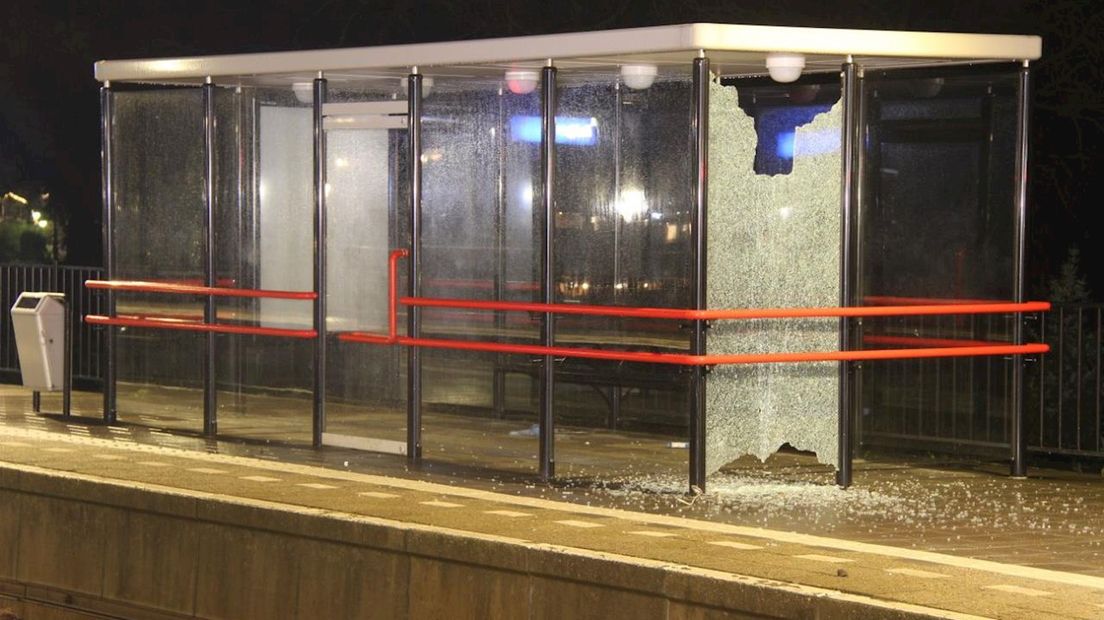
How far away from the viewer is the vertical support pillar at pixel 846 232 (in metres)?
11.3

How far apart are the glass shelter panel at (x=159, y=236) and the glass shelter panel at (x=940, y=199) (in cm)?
512

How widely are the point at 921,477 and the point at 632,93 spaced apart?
308 cm

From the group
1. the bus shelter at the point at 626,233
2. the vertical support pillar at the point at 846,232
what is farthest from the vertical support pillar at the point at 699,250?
the vertical support pillar at the point at 846,232

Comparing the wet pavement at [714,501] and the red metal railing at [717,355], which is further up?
the red metal railing at [717,355]

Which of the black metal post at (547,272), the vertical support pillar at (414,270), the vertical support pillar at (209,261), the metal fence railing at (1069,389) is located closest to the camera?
the black metal post at (547,272)

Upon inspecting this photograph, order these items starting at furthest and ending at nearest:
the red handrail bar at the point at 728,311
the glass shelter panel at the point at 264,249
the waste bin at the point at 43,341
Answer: the waste bin at the point at 43,341
the glass shelter panel at the point at 264,249
the red handrail bar at the point at 728,311

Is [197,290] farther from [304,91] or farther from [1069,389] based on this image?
[1069,389]

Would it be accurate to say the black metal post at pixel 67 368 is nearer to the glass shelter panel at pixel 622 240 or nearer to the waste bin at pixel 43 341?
the waste bin at pixel 43 341

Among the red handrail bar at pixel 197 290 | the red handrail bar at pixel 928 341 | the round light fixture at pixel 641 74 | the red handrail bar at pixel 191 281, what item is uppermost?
the round light fixture at pixel 641 74

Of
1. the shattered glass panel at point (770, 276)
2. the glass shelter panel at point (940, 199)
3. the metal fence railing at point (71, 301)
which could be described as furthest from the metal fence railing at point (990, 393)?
the metal fence railing at point (71, 301)

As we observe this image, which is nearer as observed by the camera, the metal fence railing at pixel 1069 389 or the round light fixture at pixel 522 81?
the round light fixture at pixel 522 81

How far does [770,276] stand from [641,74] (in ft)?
4.72

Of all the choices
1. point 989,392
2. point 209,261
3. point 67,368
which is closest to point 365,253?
point 209,261

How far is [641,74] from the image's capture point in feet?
37.2
